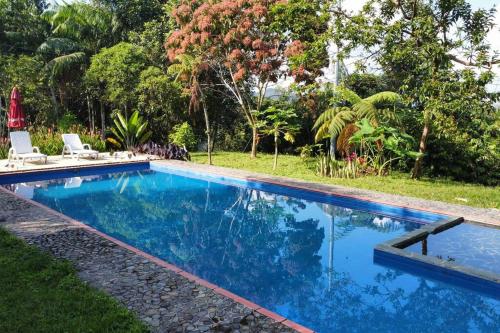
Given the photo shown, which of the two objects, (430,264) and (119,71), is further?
(119,71)

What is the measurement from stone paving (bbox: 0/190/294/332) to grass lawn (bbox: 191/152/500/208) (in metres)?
6.45

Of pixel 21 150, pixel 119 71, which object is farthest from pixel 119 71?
pixel 21 150

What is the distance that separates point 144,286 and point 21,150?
1088 centimetres

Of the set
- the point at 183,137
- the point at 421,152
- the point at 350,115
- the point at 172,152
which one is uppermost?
the point at 350,115

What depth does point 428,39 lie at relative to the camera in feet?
33.0

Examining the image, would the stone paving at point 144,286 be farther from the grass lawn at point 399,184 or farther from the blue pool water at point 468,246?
the grass lawn at point 399,184

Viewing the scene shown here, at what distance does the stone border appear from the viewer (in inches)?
195

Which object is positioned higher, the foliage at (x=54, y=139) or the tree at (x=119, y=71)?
the tree at (x=119, y=71)

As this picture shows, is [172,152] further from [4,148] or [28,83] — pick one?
[28,83]

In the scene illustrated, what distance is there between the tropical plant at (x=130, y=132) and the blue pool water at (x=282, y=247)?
4707 millimetres

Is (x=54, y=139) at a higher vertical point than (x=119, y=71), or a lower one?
lower

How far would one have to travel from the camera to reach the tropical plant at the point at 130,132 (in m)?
16.4

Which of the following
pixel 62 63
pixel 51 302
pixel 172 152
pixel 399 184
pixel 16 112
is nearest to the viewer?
pixel 51 302

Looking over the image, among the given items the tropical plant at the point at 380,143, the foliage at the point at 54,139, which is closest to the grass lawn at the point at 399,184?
the tropical plant at the point at 380,143
